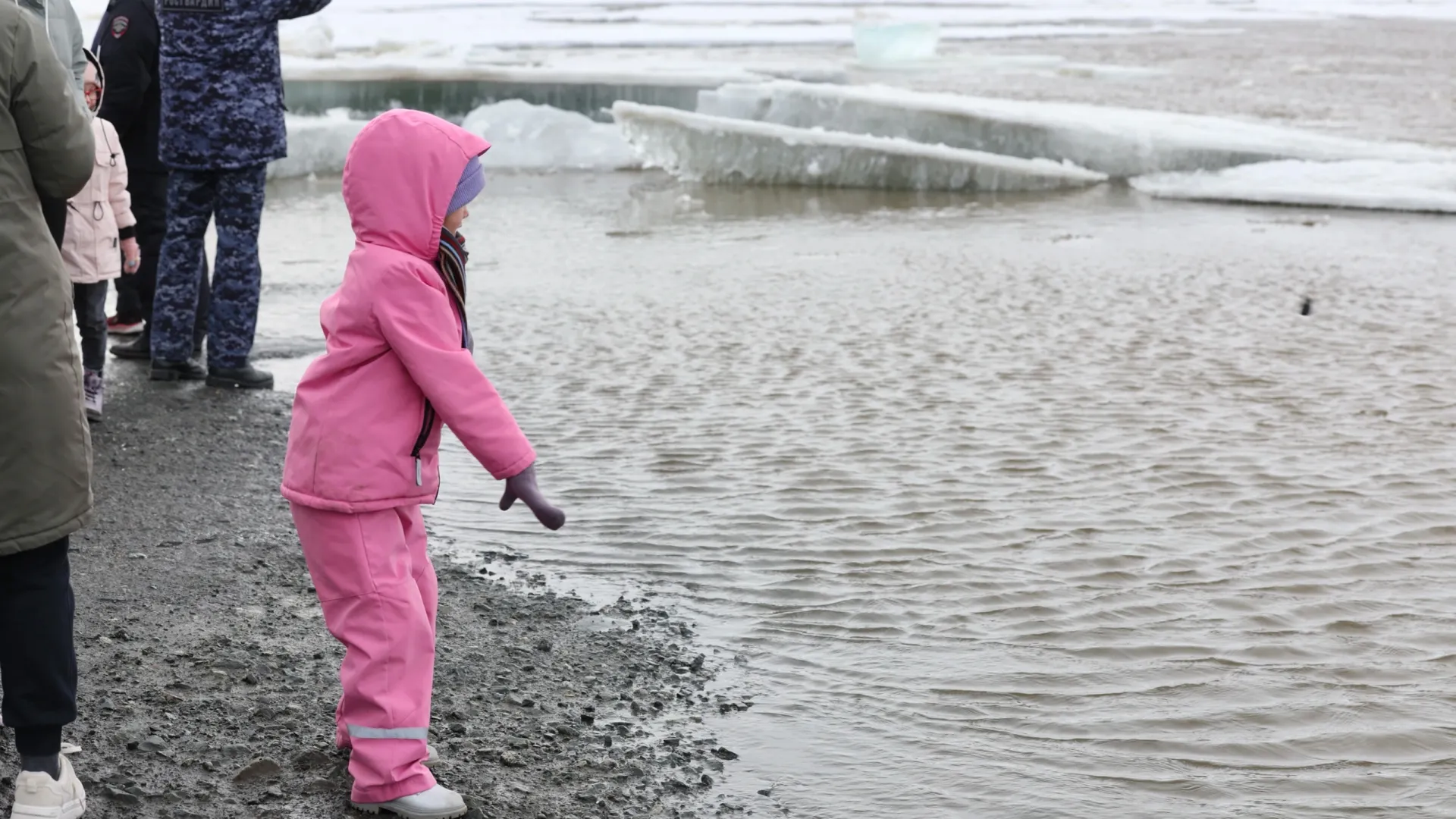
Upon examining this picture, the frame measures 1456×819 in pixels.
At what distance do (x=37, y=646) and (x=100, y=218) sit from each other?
3.25 m

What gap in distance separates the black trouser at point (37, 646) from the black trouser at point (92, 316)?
10.2 feet

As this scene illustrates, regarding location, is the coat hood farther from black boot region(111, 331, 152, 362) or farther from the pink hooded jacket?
black boot region(111, 331, 152, 362)

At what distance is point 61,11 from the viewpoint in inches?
185

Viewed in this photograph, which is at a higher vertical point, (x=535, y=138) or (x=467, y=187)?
(x=467, y=187)

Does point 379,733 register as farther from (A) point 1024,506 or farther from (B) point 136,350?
(B) point 136,350

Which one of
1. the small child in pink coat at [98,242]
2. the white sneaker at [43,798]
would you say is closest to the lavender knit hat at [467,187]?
the white sneaker at [43,798]

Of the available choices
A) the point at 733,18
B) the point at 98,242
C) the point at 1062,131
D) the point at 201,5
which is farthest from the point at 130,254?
the point at 733,18

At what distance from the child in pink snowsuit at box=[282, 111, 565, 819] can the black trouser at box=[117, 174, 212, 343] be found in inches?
143

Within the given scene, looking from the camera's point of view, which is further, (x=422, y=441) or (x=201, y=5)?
(x=201, y=5)

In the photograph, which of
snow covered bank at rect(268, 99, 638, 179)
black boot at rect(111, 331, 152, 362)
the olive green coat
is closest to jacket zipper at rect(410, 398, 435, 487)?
the olive green coat

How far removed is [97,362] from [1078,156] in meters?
10.6

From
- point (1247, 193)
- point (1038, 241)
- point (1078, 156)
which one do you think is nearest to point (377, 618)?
point (1038, 241)

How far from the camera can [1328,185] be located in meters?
12.8

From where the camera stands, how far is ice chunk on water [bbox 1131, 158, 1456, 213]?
40.0 feet
